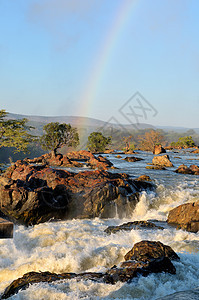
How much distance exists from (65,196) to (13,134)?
2363 cm

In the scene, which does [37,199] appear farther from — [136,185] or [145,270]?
[145,270]

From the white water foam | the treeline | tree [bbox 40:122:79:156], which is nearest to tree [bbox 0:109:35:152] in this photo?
the treeline

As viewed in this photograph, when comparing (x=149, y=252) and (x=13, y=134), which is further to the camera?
(x=13, y=134)

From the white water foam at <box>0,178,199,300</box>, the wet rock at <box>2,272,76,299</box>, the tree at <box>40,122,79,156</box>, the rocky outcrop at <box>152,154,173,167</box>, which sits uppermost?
the tree at <box>40,122,79,156</box>

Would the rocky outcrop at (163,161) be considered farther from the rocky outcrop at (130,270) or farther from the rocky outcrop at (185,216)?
the rocky outcrop at (130,270)

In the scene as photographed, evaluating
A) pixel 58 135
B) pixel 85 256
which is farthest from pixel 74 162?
pixel 85 256

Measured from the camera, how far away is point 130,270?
8297mm

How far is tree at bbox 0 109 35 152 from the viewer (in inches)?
1517

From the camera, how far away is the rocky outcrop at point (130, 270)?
7.96 m

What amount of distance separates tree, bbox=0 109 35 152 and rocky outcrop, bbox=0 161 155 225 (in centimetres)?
1852

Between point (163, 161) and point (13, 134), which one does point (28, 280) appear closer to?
point (13, 134)

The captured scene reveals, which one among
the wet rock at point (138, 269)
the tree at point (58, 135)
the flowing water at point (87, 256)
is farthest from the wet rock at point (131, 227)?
the tree at point (58, 135)

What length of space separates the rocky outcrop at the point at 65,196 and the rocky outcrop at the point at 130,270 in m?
8.25

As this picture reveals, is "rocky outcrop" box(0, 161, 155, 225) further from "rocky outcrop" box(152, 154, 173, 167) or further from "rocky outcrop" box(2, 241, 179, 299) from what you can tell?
"rocky outcrop" box(152, 154, 173, 167)
